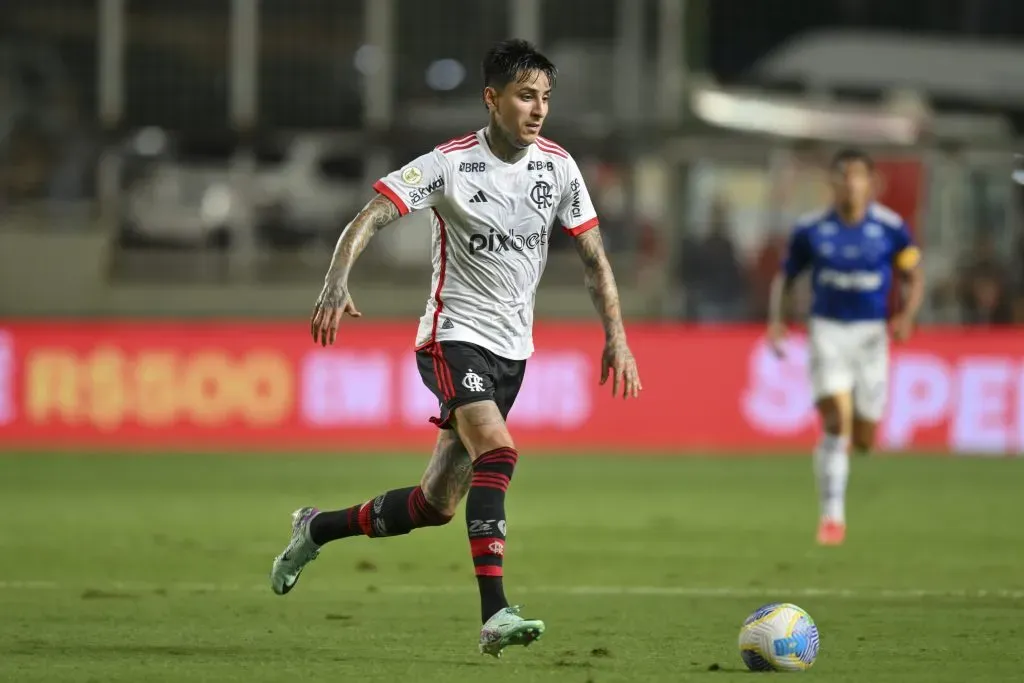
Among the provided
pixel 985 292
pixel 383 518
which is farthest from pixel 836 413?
pixel 985 292

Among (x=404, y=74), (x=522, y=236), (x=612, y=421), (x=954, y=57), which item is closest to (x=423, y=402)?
(x=612, y=421)

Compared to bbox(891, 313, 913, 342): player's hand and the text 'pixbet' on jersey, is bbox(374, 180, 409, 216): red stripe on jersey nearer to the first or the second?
the text 'pixbet' on jersey

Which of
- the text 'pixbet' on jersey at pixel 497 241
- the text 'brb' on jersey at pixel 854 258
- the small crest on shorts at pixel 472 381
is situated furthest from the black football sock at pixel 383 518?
the text 'brb' on jersey at pixel 854 258

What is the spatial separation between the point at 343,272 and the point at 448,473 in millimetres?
1122

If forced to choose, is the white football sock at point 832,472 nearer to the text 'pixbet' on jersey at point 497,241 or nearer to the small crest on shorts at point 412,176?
the text 'pixbet' on jersey at point 497,241

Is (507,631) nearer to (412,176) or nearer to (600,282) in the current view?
(600,282)

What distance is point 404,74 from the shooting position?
24.7m

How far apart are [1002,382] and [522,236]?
1289 cm

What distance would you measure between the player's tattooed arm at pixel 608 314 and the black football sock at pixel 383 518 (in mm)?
938

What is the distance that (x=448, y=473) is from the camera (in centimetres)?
776

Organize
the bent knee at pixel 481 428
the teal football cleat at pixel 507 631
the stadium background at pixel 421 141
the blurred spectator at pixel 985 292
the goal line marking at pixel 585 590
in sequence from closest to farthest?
the teal football cleat at pixel 507 631 → the bent knee at pixel 481 428 → the goal line marking at pixel 585 590 → the blurred spectator at pixel 985 292 → the stadium background at pixel 421 141

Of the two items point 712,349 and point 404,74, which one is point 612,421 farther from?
point 404,74

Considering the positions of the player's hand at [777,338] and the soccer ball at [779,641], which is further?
the player's hand at [777,338]

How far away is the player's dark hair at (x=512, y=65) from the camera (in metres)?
7.46
